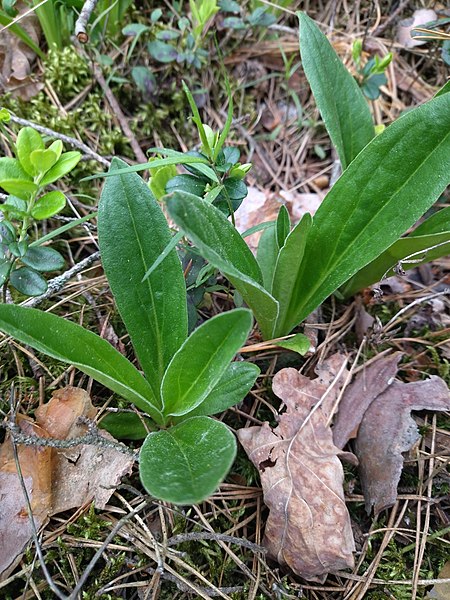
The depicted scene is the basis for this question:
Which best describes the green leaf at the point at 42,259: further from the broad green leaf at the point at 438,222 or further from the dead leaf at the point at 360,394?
the broad green leaf at the point at 438,222

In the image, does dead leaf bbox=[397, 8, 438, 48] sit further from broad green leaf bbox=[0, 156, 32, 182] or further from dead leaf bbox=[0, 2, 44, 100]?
broad green leaf bbox=[0, 156, 32, 182]

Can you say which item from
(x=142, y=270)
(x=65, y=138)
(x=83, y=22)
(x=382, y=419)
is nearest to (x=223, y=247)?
(x=142, y=270)

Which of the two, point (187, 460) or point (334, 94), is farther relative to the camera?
point (334, 94)

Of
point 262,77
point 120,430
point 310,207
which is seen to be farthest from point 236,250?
point 262,77

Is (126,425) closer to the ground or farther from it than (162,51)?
closer to the ground

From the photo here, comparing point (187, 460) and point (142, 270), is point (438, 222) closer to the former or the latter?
point (142, 270)

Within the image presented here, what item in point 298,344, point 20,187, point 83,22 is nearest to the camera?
point 20,187

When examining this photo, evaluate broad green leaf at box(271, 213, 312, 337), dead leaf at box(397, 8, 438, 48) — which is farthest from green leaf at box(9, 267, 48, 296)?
dead leaf at box(397, 8, 438, 48)
